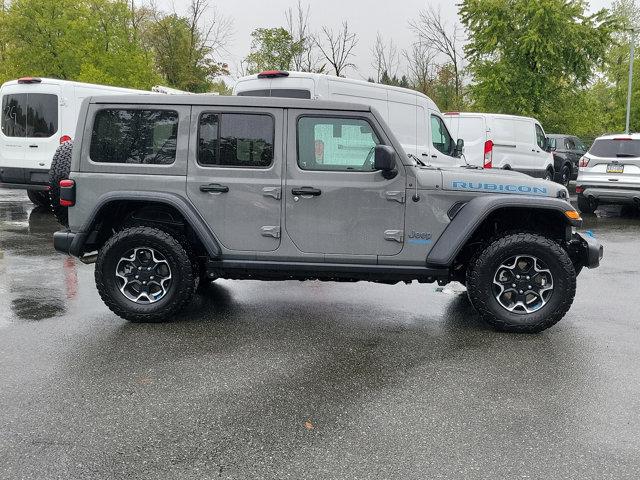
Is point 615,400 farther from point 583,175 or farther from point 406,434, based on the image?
point 583,175

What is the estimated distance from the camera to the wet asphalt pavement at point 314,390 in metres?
3.20

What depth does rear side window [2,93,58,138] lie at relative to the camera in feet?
40.8

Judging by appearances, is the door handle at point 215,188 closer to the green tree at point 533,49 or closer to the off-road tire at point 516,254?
the off-road tire at point 516,254

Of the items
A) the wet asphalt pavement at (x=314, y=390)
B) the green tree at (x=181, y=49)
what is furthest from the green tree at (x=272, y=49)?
the wet asphalt pavement at (x=314, y=390)

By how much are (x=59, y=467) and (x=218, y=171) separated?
2.93 metres

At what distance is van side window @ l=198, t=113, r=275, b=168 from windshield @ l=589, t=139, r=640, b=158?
32.5ft

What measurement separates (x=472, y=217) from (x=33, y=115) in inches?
404

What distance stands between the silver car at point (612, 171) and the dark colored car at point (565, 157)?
312 inches

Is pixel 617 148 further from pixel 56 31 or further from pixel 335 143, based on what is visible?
pixel 56 31

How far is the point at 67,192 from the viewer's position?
5512mm

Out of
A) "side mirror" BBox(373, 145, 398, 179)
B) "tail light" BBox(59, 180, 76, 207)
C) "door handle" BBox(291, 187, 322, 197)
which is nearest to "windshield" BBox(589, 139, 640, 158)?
"side mirror" BBox(373, 145, 398, 179)

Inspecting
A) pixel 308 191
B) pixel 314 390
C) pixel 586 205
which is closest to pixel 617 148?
pixel 586 205

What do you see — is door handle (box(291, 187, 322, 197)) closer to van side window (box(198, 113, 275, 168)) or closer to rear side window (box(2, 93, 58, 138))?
van side window (box(198, 113, 275, 168))

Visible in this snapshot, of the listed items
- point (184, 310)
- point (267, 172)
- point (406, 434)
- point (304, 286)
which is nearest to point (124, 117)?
point (267, 172)
